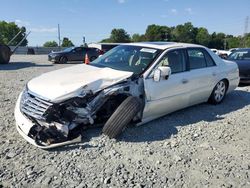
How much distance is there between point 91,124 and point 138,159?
1059 mm

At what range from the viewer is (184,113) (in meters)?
6.16

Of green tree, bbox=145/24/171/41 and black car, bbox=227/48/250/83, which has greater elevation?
green tree, bbox=145/24/171/41

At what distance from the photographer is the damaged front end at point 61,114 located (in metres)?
4.27

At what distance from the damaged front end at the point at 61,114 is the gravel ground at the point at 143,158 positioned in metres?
0.18

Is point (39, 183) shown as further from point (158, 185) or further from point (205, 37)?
point (205, 37)

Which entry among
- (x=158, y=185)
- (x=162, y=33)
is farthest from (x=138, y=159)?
(x=162, y=33)

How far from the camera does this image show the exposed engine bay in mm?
4273

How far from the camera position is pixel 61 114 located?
4320 millimetres

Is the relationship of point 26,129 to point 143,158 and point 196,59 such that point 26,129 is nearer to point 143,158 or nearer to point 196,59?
point 143,158

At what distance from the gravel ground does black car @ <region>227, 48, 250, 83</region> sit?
16.0ft

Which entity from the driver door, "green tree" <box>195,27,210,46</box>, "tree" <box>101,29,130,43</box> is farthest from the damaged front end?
"green tree" <box>195,27,210,46</box>

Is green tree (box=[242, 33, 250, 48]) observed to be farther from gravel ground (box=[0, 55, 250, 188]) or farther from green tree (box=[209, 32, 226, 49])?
gravel ground (box=[0, 55, 250, 188])

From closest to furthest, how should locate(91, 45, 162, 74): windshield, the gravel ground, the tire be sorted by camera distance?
1. the gravel ground
2. locate(91, 45, 162, 74): windshield
3. the tire

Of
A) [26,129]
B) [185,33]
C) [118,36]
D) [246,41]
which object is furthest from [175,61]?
[185,33]
